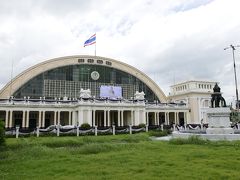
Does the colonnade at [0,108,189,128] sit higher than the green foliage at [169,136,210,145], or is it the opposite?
the colonnade at [0,108,189,128]

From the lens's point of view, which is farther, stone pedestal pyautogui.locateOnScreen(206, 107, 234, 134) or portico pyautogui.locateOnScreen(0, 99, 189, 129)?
portico pyautogui.locateOnScreen(0, 99, 189, 129)

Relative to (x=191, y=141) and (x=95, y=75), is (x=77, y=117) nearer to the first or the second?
(x=95, y=75)

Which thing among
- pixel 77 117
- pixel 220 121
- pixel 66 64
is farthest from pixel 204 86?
pixel 220 121

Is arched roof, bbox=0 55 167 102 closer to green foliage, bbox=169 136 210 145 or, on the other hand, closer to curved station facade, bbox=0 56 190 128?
curved station facade, bbox=0 56 190 128

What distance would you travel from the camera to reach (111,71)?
3100 inches

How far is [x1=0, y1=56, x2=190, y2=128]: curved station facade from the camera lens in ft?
197

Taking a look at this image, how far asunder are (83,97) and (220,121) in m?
35.2

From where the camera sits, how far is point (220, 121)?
2981 cm

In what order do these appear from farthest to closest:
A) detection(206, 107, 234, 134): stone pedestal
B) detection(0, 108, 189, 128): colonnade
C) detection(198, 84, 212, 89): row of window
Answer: detection(198, 84, 212, 89): row of window
detection(0, 108, 189, 128): colonnade
detection(206, 107, 234, 134): stone pedestal

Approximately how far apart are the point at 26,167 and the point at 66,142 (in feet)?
47.9

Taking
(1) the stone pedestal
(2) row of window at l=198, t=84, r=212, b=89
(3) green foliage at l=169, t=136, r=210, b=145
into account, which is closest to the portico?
(2) row of window at l=198, t=84, r=212, b=89

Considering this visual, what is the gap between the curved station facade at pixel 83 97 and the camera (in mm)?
60094

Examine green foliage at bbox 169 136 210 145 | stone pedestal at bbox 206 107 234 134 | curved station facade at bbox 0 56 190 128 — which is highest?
curved station facade at bbox 0 56 190 128

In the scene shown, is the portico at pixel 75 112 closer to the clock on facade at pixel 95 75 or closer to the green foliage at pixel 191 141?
the clock on facade at pixel 95 75
